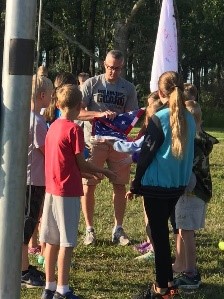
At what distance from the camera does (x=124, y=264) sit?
580cm

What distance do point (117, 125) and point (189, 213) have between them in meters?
1.33

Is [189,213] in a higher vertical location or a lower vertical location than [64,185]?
lower

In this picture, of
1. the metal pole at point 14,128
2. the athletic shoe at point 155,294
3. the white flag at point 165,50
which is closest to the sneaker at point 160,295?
the athletic shoe at point 155,294

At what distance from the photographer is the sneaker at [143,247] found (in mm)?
6184

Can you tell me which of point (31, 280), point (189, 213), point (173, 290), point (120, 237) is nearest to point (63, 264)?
point (31, 280)

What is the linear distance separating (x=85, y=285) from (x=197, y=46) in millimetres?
46804

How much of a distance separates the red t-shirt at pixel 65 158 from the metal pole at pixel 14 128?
1211 mm

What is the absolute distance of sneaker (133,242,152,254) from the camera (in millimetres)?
6184

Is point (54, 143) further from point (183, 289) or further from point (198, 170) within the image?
point (183, 289)

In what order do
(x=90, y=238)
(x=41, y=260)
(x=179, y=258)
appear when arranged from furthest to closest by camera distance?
(x=90, y=238), (x=41, y=260), (x=179, y=258)

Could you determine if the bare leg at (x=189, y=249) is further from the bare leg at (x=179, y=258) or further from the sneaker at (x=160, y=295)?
the sneaker at (x=160, y=295)

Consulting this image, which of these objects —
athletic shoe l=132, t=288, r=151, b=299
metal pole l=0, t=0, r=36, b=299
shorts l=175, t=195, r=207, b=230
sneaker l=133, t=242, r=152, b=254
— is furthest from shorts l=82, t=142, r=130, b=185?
metal pole l=0, t=0, r=36, b=299

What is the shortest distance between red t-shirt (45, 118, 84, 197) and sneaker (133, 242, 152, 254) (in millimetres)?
1676

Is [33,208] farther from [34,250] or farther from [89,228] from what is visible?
[89,228]
